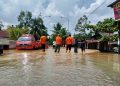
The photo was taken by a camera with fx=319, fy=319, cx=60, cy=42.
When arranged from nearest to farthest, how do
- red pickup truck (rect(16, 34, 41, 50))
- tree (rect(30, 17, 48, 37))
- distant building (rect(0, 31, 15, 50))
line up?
distant building (rect(0, 31, 15, 50))
red pickup truck (rect(16, 34, 41, 50))
tree (rect(30, 17, 48, 37))

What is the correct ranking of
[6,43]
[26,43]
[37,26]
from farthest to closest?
[37,26] → [26,43] → [6,43]

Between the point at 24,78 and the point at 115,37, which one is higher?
the point at 115,37

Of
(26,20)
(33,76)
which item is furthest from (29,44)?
(26,20)

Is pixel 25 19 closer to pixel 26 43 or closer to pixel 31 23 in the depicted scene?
pixel 31 23

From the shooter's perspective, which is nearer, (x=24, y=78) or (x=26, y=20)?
(x=24, y=78)

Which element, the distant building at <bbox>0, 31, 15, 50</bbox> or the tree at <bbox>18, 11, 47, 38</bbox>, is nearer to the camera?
the distant building at <bbox>0, 31, 15, 50</bbox>

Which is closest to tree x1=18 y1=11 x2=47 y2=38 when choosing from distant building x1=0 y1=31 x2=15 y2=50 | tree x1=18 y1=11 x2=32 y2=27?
tree x1=18 y1=11 x2=32 y2=27

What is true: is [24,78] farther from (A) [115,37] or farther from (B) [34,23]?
(B) [34,23]

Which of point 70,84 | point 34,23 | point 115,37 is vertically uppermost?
Answer: point 34,23

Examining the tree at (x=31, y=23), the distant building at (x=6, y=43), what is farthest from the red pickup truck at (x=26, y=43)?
the tree at (x=31, y=23)

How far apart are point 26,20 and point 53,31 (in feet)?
40.0

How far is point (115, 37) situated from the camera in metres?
33.7

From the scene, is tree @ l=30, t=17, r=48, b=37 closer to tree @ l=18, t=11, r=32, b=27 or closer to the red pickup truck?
tree @ l=18, t=11, r=32, b=27

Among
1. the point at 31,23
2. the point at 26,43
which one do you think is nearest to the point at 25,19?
the point at 31,23
